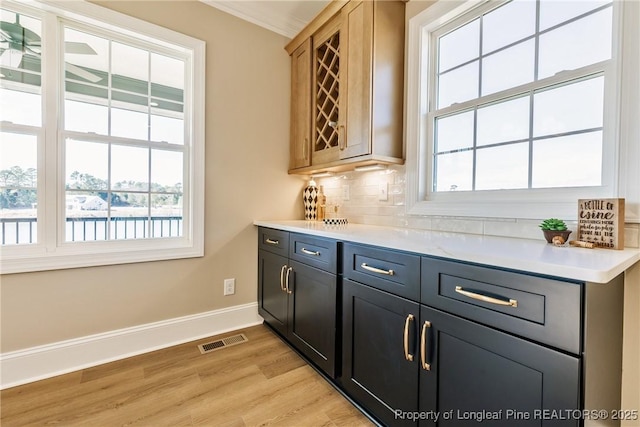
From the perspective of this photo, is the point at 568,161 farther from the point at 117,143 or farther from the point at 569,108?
the point at 117,143

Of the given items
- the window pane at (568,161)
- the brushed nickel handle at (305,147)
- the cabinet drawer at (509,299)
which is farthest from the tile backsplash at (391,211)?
the cabinet drawer at (509,299)

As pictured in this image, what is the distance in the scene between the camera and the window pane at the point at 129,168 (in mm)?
2021

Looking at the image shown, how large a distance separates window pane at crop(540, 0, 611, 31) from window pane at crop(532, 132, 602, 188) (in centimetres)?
57

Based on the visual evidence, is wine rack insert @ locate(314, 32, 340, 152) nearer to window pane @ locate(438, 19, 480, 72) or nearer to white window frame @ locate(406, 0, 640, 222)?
white window frame @ locate(406, 0, 640, 222)

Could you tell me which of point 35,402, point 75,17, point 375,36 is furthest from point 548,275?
point 75,17

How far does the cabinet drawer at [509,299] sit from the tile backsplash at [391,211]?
2.11ft

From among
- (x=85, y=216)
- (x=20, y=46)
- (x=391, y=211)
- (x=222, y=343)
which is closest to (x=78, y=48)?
(x=20, y=46)

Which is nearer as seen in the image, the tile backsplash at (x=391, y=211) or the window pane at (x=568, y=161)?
the window pane at (x=568, y=161)

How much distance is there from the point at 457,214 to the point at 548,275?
2.99 ft

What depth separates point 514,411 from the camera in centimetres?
88

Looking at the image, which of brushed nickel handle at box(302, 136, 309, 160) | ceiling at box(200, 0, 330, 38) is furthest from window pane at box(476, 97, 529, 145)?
ceiling at box(200, 0, 330, 38)

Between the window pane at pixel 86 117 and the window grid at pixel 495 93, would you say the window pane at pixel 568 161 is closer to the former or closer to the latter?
the window grid at pixel 495 93

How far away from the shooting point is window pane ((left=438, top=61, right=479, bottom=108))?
1739 mm

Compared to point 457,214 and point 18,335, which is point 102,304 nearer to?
point 18,335
